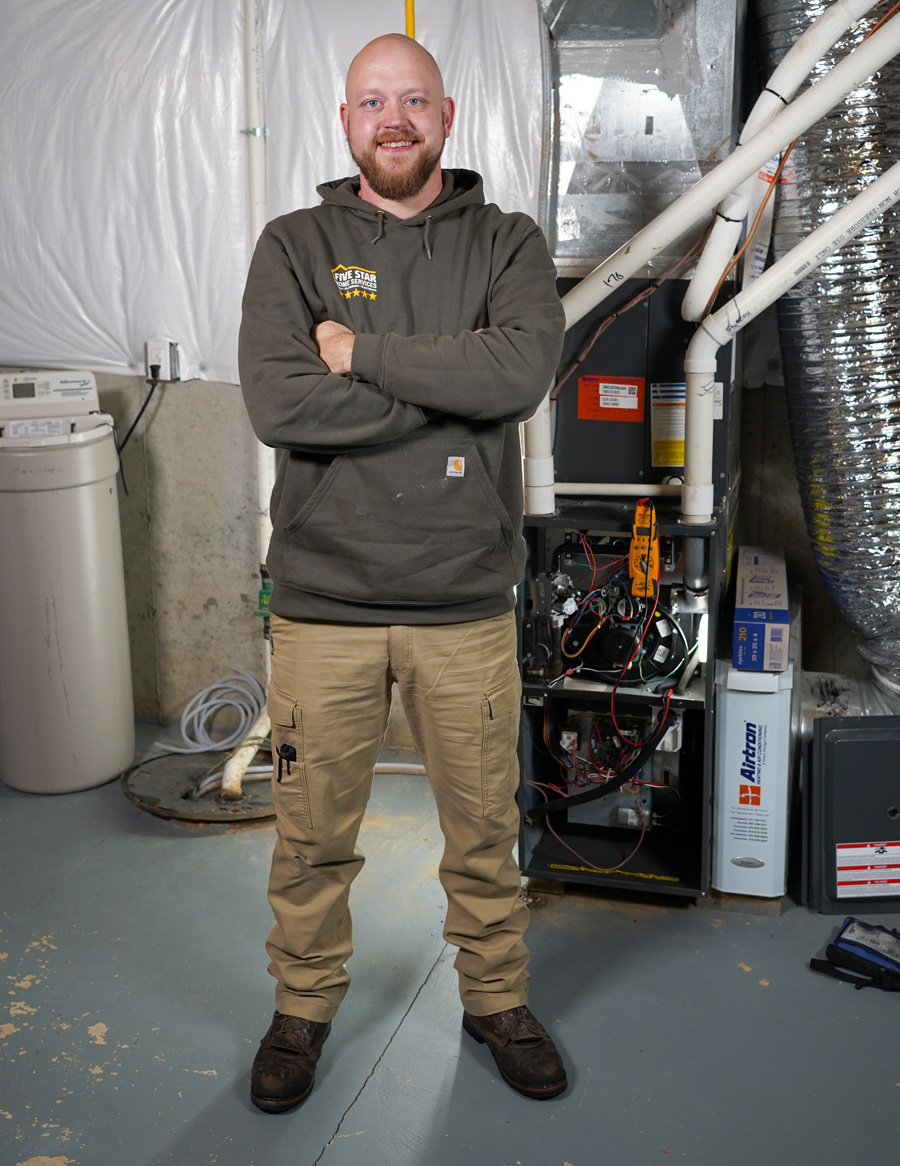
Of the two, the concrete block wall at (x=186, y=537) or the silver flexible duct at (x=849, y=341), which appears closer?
the silver flexible duct at (x=849, y=341)

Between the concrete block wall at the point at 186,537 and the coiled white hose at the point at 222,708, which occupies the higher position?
the concrete block wall at the point at 186,537

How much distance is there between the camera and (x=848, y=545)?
2.51m

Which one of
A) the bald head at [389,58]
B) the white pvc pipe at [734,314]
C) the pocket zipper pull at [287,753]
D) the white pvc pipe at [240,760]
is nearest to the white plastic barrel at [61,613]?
the white pvc pipe at [240,760]

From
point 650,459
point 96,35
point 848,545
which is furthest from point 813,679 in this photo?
point 96,35

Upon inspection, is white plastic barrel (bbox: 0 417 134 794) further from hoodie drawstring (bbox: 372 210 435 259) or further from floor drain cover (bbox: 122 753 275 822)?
hoodie drawstring (bbox: 372 210 435 259)

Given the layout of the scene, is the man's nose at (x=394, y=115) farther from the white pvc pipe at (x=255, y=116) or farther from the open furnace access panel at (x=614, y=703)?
the white pvc pipe at (x=255, y=116)

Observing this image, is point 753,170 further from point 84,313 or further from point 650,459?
point 84,313

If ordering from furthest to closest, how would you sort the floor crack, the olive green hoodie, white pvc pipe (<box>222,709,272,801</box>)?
white pvc pipe (<box>222,709,272,801</box>), the floor crack, the olive green hoodie

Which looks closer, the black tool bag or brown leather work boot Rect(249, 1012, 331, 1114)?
brown leather work boot Rect(249, 1012, 331, 1114)

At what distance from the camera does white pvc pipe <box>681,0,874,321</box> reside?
6.82 feet

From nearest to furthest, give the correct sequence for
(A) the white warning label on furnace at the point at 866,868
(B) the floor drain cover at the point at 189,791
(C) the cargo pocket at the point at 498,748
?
(C) the cargo pocket at the point at 498,748, (A) the white warning label on furnace at the point at 866,868, (B) the floor drain cover at the point at 189,791

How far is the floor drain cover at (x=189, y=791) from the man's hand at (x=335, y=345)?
62.6 inches

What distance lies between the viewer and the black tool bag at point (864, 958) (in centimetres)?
226

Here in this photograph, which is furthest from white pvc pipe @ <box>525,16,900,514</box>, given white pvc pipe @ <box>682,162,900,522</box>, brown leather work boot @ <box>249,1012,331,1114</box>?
brown leather work boot @ <box>249,1012,331,1114</box>
